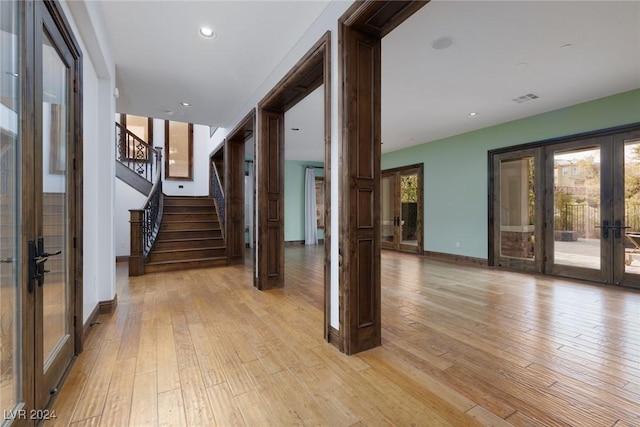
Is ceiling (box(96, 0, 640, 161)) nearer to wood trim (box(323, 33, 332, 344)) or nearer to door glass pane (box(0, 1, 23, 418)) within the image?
wood trim (box(323, 33, 332, 344))

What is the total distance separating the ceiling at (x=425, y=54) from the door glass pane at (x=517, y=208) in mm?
1103

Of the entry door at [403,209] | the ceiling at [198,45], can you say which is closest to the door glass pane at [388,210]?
the entry door at [403,209]

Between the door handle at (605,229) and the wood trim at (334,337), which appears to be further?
the door handle at (605,229)

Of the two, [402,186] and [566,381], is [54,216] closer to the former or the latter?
[566,381]

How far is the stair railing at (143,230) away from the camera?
4922 millimetres

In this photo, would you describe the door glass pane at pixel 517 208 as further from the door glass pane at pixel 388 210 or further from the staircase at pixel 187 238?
the staircase at pixel 187 238

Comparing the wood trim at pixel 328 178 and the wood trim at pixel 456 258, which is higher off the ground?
the wood trim at pixel 328 178

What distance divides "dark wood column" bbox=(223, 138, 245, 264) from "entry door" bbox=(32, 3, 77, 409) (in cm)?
382

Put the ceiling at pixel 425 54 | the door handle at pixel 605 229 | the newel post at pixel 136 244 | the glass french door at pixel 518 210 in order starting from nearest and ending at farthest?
1. the ceiling at pixel 425 54
2. the door handle at pixel 605 229
3. the newel post at pixel 136 244
4. the glass french door at pixel 518 210

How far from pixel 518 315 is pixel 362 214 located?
2306 mm

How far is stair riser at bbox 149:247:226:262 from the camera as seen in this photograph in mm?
5426

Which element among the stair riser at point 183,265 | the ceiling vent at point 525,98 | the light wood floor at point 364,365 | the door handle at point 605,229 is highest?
the ceiling vent at point 525,98

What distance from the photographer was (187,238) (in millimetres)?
6211

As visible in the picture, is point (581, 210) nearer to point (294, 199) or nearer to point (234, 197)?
point (234, 197)
